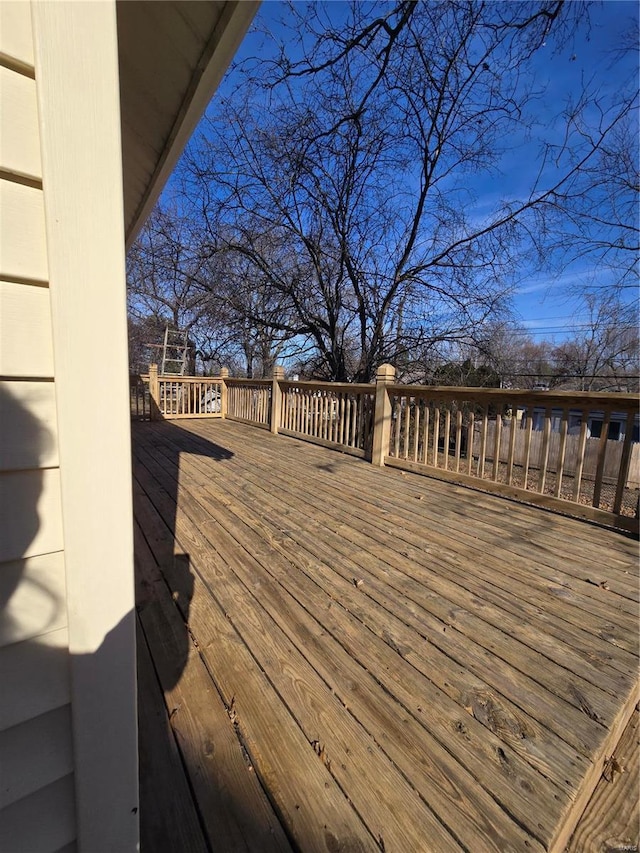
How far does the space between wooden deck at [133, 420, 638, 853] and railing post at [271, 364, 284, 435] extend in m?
4.06

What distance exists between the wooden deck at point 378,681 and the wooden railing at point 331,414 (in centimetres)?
230

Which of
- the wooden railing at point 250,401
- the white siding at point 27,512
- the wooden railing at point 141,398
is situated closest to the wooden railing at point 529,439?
the white siding at point 27,512

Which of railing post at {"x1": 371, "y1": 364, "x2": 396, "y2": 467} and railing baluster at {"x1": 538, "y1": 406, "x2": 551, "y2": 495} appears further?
railing post at {"x1": 371, "y1": 364, "x2": 396, "y2": 467}

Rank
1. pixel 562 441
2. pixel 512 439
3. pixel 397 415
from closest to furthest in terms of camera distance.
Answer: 1. pixel 562 441
2. pixel 512 439
3. pixel 397 415

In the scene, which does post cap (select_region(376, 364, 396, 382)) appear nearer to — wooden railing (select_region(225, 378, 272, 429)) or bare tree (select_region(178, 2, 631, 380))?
wooden railing (select_region(225, 378, 272, 429))

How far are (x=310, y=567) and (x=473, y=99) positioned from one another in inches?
322

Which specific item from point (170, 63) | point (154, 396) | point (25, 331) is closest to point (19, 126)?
point (25, 331)

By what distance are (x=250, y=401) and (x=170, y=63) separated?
260 inches

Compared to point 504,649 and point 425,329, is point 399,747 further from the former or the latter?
point 425,329

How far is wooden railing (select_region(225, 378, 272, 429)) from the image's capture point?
7195mm

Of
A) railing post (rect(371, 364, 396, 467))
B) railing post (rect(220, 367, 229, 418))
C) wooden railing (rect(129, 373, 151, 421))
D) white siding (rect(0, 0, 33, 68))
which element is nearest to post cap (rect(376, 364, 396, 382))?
railing post (rect(371, 364, 396, 467))

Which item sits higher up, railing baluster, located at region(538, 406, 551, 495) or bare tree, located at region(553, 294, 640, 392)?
bare tree, located at region(553, 294, 640, 392)

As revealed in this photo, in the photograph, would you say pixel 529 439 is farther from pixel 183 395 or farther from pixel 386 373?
pixel 183 395

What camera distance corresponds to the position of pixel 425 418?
397 centimetres
